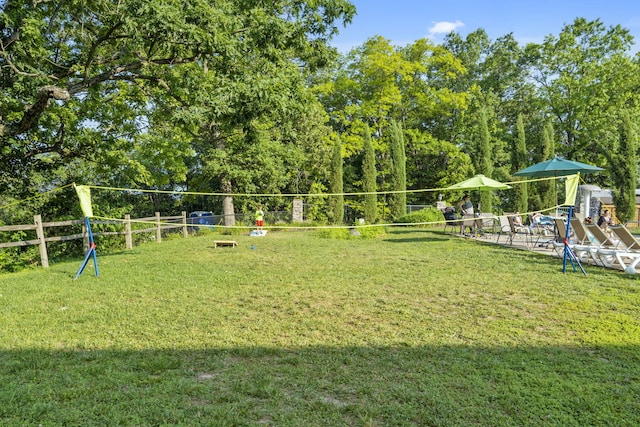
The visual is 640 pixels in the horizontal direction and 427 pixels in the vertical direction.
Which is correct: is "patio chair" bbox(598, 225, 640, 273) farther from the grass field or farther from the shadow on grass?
the shadow on grass

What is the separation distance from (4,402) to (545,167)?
13.4 metres

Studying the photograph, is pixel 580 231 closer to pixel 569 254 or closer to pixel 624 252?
pixel 624 252

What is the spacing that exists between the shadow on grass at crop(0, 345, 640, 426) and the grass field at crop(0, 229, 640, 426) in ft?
0.05

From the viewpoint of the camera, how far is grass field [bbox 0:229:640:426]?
287cm

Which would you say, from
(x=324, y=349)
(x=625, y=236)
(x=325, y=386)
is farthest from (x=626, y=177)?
(x=325, y=386)

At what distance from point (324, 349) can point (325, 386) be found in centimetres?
82

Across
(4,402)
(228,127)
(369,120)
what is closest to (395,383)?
(4,402)

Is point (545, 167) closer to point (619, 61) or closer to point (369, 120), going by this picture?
point (369, 120)

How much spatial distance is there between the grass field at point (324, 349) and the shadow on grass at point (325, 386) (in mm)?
16

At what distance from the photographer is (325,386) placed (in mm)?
3238

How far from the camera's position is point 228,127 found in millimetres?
9164

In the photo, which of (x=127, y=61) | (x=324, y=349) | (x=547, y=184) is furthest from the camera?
(x=547, y=184)

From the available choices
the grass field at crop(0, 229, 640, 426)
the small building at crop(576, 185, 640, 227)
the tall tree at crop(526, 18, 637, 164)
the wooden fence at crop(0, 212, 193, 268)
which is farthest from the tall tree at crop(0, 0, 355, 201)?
the tall tree at crop(526, 18, 637, 164)

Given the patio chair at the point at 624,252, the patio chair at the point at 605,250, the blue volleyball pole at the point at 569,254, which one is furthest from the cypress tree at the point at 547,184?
the blue volleyball pole at the point at 569,254
